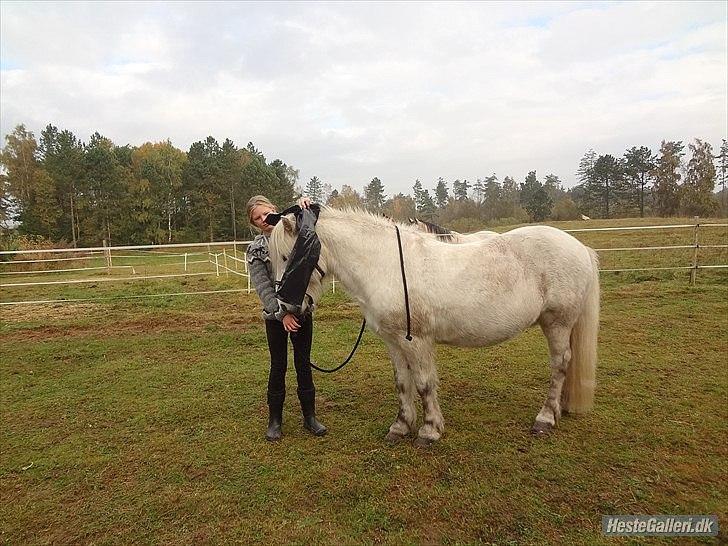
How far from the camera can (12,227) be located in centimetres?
3309

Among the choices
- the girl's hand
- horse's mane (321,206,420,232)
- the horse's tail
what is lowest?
the horse's tail

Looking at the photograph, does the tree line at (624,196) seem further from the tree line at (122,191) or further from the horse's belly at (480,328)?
the horse's belly at (480,328)

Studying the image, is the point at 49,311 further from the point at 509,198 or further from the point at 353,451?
the point at 509,198

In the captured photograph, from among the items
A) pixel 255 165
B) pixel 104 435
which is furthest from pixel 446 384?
pixel 255 165

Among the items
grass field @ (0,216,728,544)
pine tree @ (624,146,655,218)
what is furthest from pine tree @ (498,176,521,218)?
grass field @ (0,216,728,544)

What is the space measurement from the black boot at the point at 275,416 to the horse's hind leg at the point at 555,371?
2.02 meters

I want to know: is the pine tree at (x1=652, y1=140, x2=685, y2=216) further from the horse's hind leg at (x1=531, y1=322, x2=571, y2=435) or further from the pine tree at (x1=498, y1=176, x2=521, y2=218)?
the horse's hind leg at (x1=531, y1=322, x2=571, y2=435)

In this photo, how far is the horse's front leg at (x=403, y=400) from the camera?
3.15 metres

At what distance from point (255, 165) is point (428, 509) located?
34.8m

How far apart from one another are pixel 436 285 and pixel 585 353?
1510mm

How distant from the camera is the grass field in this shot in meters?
2.34

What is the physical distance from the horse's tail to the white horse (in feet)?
0.30

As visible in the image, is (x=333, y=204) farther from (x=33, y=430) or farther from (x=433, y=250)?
(x=33, y=430)

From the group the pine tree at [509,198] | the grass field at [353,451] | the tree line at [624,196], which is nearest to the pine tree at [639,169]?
the tree line at [624,196]
